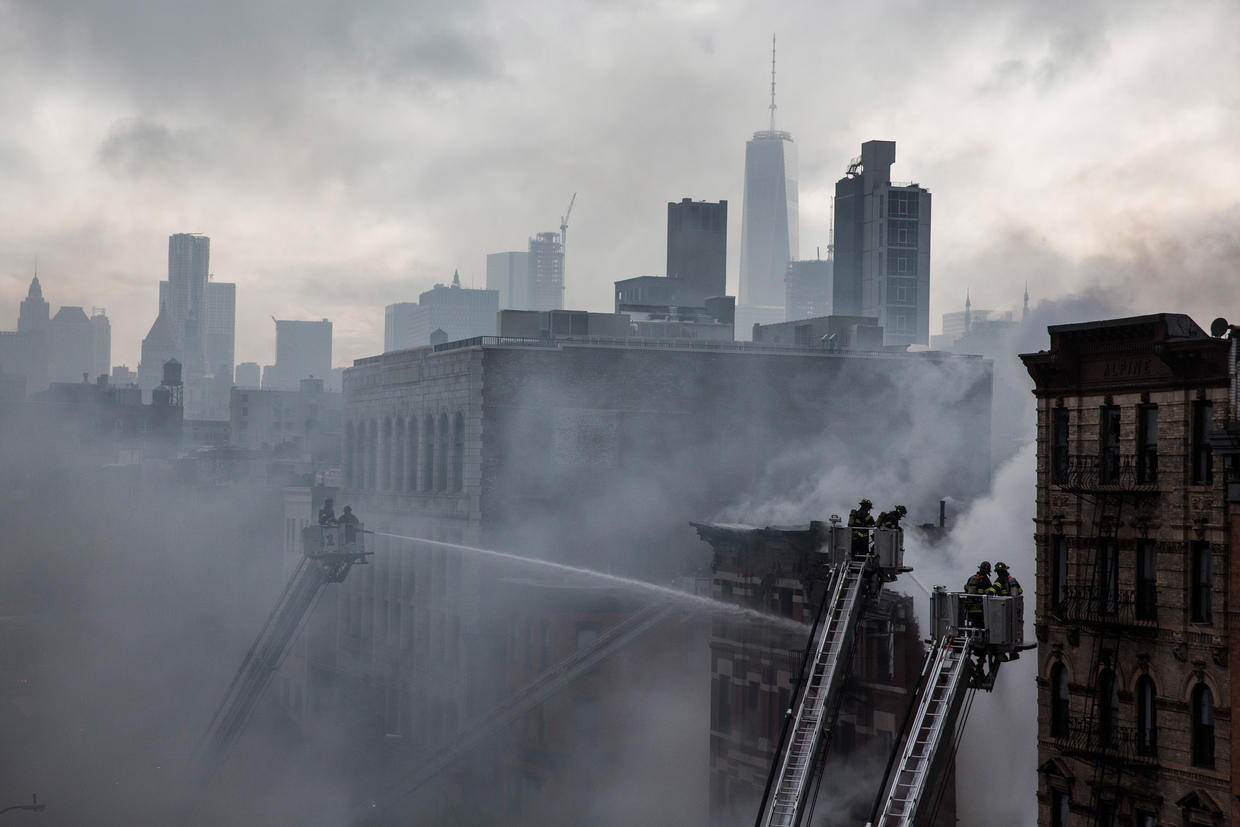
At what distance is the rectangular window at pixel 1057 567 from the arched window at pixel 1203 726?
3.28 metres

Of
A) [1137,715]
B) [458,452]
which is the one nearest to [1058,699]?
[1137,715]

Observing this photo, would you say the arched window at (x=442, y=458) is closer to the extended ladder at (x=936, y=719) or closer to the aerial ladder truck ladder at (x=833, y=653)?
the aerial ladder truck ladder at (x=833, y=653)

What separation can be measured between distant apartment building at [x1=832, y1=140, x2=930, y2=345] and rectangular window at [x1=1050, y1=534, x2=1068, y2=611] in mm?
111256

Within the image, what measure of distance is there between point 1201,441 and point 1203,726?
13.8 feet

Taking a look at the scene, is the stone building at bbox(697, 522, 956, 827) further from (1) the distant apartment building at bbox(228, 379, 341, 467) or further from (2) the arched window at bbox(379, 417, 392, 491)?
(1) the distant apartment building at bbox(228, 379, 341, 467)

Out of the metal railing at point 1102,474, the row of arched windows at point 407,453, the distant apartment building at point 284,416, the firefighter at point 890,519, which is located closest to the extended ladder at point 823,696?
the firefighter at point 890,519

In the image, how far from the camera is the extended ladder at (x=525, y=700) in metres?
50.0

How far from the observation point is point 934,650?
20891 mm

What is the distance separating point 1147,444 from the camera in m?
23.7

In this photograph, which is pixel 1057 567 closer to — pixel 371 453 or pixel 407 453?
pixel 407 453

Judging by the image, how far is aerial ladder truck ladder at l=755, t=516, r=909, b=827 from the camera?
22.6 meters

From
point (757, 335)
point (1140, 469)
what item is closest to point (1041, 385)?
point (1140, 469)

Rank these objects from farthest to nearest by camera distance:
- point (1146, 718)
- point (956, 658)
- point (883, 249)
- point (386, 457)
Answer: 1. point (883, 249)
2. point (386, 457)
3. point (1146, 718)
4. point (956, 658)

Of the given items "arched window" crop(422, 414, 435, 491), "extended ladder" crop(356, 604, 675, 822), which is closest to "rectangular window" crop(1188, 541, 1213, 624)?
"extended ladder" crop(356, 604, 675, 822)
